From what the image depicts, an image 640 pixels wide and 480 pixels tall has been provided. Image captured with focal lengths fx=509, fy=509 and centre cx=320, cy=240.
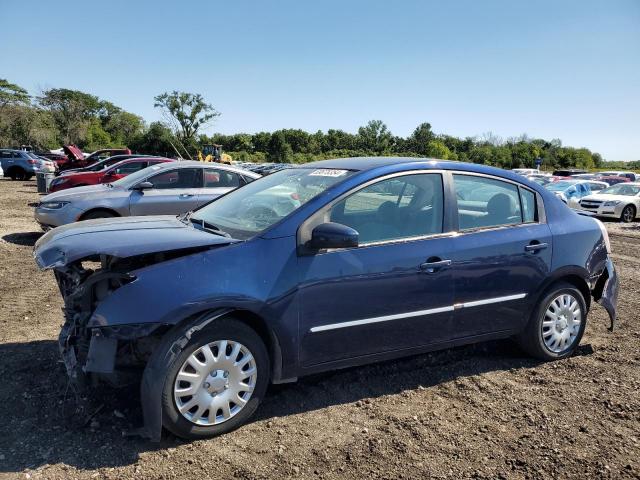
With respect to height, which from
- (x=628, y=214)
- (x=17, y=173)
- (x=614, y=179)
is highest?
(x=17, y=173)

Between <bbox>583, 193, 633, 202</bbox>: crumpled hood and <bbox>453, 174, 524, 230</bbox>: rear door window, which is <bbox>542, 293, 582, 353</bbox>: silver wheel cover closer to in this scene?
<bbox>453, 174, 524, 230</bbox>: rear door window

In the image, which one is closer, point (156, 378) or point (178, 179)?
point (156, 378)

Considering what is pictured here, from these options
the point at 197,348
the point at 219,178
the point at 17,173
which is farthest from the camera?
the point at 17,173

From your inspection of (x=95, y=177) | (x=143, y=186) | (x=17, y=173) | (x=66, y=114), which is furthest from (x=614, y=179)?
(x=66, y=114)

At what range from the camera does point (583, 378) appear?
4.12m

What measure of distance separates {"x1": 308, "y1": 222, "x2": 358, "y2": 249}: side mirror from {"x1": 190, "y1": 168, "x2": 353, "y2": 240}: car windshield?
1.07ft

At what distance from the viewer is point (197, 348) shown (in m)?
2.92

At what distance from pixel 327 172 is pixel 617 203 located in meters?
18.5

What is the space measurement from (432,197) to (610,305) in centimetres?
218

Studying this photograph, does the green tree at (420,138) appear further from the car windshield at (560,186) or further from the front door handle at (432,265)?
the front door handle at (432,265)

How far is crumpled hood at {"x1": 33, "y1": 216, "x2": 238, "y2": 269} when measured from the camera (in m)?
3.04

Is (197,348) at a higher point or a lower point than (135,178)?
lower

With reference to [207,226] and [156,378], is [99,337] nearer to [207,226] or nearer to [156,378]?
[156,378]

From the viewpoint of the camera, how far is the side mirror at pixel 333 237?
3.14 metres
